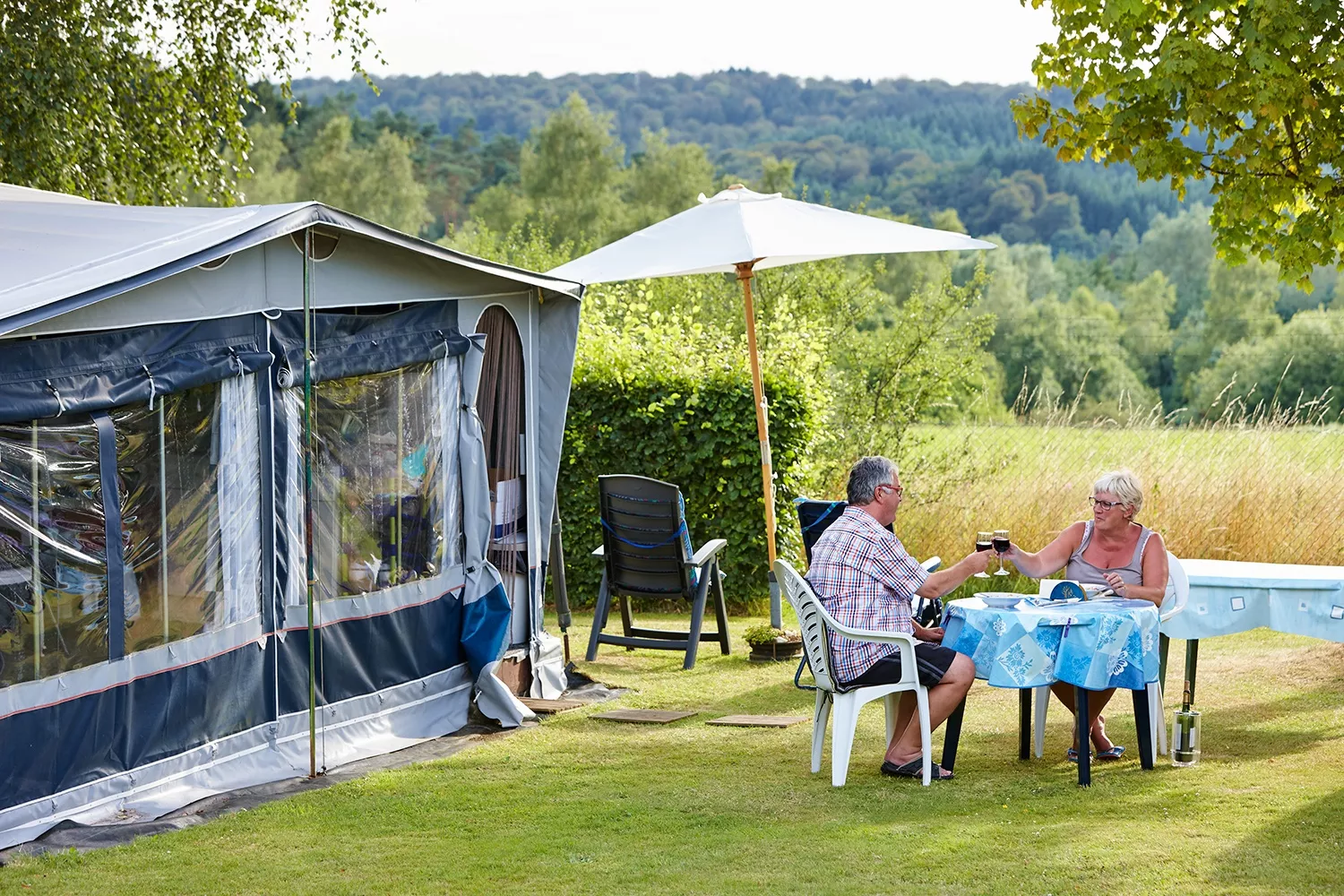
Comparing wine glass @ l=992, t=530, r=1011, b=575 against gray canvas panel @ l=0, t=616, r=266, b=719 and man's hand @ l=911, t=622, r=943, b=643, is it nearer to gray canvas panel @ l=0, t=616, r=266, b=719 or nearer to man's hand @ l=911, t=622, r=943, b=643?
man's hand @ l=911, t=622, r=943, b=643

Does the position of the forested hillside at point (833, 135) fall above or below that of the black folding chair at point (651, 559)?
above

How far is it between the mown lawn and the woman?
0.25 m

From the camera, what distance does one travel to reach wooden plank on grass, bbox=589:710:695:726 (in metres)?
6.02

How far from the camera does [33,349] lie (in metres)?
4.25

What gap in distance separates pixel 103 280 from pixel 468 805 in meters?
2.04

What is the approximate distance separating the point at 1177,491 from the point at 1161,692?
4420 millimetres

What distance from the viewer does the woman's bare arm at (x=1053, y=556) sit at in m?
5.15

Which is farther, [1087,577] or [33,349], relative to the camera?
[1087,577]

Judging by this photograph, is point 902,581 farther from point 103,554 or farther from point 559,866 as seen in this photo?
point 103,554

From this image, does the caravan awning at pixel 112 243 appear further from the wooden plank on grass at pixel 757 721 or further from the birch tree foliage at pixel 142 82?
the birch tree foliage at pixel 142 82

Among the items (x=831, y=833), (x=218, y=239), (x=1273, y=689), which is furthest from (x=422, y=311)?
(x=1273, y=689)

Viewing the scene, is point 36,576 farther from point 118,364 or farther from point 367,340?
point 367,340

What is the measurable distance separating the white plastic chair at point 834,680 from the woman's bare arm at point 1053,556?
0.64 meters

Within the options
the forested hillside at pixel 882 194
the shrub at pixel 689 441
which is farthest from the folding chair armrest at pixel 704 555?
the forested hillside at pixel 882 194
